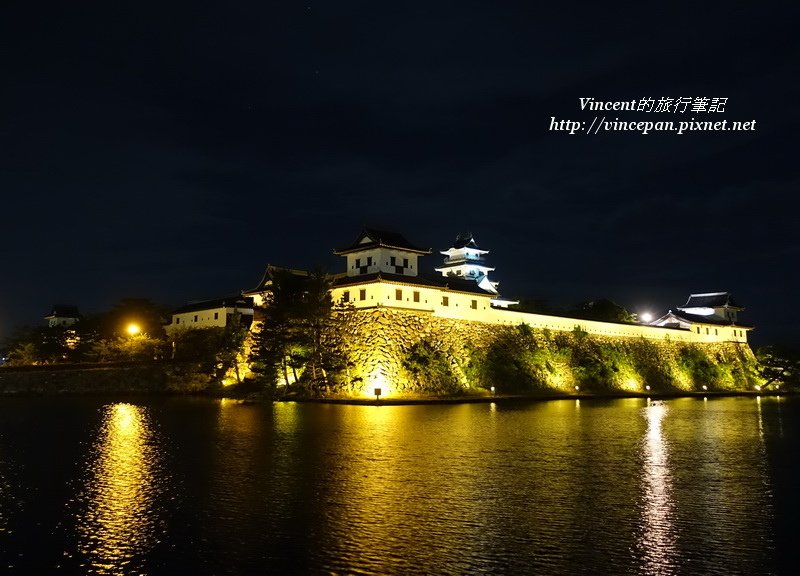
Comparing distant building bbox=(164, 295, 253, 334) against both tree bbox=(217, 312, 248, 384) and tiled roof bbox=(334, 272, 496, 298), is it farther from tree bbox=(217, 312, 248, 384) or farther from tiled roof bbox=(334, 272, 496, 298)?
→ tiled roof bbox=(334, 272, 496, 298)

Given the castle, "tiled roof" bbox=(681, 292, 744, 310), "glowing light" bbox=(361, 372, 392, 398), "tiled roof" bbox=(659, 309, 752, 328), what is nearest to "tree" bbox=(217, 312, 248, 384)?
the castle

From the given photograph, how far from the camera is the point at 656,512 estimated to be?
1398 cm

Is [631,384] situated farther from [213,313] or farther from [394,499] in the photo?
[394,499]

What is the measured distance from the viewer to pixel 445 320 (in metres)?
46.9

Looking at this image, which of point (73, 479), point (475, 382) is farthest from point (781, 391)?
point (73, 479)

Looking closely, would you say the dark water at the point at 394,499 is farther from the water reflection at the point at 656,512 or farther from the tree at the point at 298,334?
the tree at the point at 298,334

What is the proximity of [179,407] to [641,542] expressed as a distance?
100 feet

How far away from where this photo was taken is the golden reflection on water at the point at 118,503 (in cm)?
1142

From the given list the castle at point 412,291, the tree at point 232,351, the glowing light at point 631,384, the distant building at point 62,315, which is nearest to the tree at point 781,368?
the castle at point 412,291

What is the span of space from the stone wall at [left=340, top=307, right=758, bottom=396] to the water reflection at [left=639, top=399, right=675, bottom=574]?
1976cm

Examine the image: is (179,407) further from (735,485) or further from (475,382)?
(735,485)

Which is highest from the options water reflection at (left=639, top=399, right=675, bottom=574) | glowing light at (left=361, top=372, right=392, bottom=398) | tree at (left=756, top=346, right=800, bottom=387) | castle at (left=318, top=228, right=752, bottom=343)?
castle at (left=318, top=228, right=752, bottom=343)

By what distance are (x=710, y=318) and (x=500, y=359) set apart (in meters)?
36.0

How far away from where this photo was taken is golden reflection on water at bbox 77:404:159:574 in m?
11.4
